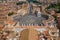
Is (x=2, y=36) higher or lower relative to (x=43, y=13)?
lower

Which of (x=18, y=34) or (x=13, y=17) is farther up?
(x=13, y=17)

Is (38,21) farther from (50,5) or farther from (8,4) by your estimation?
(8,4)

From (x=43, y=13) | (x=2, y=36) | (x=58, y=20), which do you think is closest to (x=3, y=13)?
(x=2, y=36)

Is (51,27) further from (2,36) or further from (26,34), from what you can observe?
(2,36)

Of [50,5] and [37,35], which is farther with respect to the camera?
[50,5]

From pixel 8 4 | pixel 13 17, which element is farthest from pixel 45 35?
pixel 8 4

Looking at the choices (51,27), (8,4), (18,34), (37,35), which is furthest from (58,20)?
(8,4)

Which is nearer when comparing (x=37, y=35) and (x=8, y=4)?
(x=37, y=35)

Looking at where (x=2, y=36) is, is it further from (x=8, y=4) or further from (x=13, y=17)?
(x=8, y=4)
